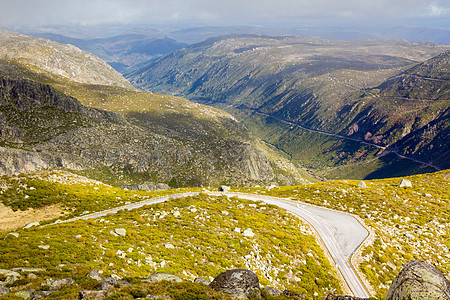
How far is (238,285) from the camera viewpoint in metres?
18.0

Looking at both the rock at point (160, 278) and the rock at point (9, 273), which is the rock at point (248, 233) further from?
the rock at point (9, 273)

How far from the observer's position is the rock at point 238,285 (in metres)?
17.5

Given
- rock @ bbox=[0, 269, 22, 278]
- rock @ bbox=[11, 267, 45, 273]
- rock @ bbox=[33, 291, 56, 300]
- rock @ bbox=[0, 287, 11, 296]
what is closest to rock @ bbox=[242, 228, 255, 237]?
rock @ bbox=[11, 267, 45, 273]

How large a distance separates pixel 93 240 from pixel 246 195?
37.1m

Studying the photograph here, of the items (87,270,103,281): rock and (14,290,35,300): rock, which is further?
(87,270,103,281): rock

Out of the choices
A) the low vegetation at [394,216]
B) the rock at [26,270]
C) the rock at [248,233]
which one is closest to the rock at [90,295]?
the rock at [26,270]

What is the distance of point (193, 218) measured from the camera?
37.3 m

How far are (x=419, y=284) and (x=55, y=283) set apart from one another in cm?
2573

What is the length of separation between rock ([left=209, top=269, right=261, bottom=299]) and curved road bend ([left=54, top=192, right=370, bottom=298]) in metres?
15.5

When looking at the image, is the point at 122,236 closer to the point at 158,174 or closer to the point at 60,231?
the point at 60,231

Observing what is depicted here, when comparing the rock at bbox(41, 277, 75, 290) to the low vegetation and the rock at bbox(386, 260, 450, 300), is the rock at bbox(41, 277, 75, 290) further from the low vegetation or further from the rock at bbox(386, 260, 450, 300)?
the low vegetation

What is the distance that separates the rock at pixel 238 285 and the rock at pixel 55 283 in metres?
10.6

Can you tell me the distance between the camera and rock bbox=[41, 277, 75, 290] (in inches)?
616

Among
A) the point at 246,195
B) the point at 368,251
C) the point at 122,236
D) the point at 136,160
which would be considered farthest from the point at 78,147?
the point at 368,251
